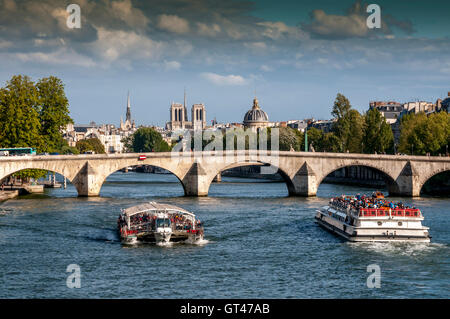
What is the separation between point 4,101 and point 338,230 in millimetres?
38541

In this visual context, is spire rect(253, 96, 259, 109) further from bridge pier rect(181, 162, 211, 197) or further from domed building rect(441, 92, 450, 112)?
bridge pier rect(181, 162, 211, 197)

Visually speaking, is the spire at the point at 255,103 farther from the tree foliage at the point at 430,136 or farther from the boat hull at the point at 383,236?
the boat hull at the point at 383,236

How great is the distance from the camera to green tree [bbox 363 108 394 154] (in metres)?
89.4

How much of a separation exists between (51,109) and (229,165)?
60.3 feet

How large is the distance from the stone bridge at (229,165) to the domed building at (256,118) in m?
101

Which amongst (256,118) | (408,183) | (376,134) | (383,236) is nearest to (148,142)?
(256,118)

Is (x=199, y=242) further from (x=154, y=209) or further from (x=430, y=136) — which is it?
(x=430, y=136)

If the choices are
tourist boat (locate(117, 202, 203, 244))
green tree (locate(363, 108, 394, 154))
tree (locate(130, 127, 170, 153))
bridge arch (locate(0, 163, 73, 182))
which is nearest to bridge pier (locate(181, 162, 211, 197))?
bridge arch (locate(0, 163, 73, 182))

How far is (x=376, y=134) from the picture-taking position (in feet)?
295

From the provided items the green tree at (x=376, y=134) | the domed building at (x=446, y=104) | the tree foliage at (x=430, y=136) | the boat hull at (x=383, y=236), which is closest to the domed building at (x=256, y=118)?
the domed building at (x=446, y=104)

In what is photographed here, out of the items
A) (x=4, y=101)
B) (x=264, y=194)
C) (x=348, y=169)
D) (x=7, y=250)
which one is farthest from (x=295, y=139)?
(x=7, y=250)

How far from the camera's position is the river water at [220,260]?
97.1ft

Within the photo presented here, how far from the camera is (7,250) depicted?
Answer: 124 feet
